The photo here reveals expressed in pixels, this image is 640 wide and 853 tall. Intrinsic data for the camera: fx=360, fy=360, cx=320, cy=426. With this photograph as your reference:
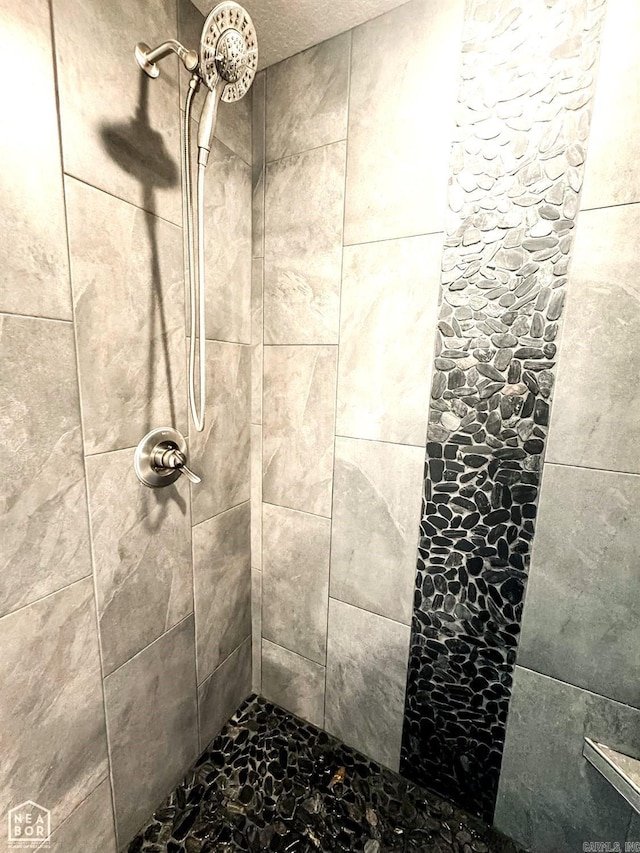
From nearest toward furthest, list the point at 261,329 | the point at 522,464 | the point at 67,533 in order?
the point at 67,533 → the point at 522,464 → the point at 261,329

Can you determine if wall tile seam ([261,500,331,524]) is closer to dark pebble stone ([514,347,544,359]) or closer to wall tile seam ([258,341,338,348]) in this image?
wall tile seam ([258,341,338,348])

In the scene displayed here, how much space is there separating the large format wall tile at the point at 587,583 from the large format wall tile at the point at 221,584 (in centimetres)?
82

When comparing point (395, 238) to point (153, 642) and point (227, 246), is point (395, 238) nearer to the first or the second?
point (227, 246)

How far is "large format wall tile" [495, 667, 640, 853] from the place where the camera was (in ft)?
2.62

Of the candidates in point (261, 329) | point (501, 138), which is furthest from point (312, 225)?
point (501, 138)

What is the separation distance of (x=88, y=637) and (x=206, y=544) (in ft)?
1.13

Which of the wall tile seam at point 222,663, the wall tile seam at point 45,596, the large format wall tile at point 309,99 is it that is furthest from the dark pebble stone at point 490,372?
the wall tile seam at point 222,663

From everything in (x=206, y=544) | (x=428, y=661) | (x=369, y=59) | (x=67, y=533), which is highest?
(x=369, y=59)

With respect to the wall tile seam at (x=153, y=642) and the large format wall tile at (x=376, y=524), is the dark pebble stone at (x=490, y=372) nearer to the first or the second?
the large format wall tile at (x=376, y=524)

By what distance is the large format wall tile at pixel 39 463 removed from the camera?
0.60 m

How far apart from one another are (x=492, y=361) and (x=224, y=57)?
780 mm

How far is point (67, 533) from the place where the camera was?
0.69 meters

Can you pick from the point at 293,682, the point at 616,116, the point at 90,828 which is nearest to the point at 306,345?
the point at 616,116

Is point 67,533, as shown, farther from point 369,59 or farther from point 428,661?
point 369,59
